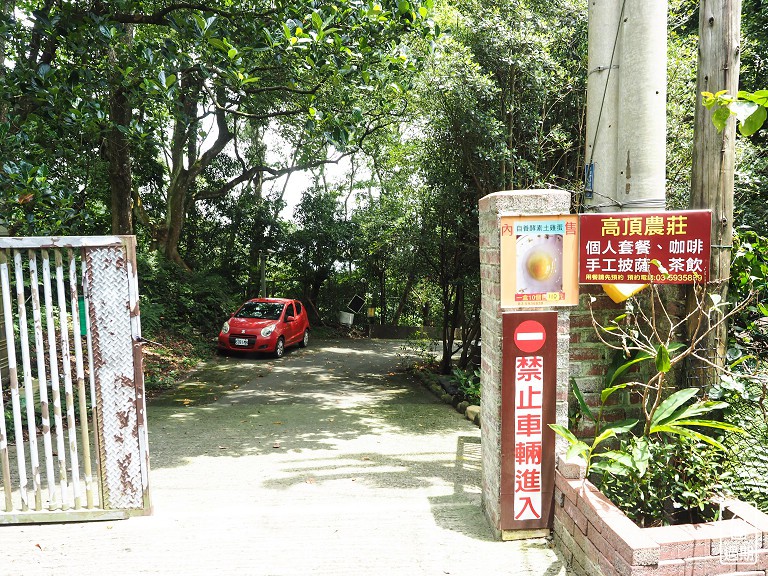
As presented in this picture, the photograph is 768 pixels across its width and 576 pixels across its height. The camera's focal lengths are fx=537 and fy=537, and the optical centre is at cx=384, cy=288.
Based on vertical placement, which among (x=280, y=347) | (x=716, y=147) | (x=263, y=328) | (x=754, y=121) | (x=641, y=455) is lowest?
(x=280, y=347)

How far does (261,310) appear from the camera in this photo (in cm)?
1484

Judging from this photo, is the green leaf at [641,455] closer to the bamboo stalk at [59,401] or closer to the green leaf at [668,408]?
the green leaf at [668,408]

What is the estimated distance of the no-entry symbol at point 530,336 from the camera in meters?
3.30

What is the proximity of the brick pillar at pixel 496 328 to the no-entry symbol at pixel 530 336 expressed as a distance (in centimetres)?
12

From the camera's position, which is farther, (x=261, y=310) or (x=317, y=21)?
(x=261, y=310)

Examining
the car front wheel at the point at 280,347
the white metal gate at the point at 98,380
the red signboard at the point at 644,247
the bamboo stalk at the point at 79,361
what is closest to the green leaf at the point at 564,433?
the red signboard at the point at 644,247

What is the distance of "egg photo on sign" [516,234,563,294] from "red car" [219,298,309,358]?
11191 mm

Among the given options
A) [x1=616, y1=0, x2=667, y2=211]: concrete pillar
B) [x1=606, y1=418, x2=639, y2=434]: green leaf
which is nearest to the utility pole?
[x1=616, y1=0, x2=667, y2=211]: concrete pillar

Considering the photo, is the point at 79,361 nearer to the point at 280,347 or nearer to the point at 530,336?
the point at 530,336

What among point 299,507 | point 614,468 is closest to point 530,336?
point 614,468

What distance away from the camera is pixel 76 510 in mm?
3541

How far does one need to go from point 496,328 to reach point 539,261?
491 millimetres

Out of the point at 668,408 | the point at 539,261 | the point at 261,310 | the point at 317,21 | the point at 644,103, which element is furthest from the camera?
the point at 261,310

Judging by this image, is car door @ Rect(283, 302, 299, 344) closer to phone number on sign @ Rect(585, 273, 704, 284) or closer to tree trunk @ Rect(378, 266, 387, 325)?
tree trunk @ Rect(378, 266, 387, 325)
